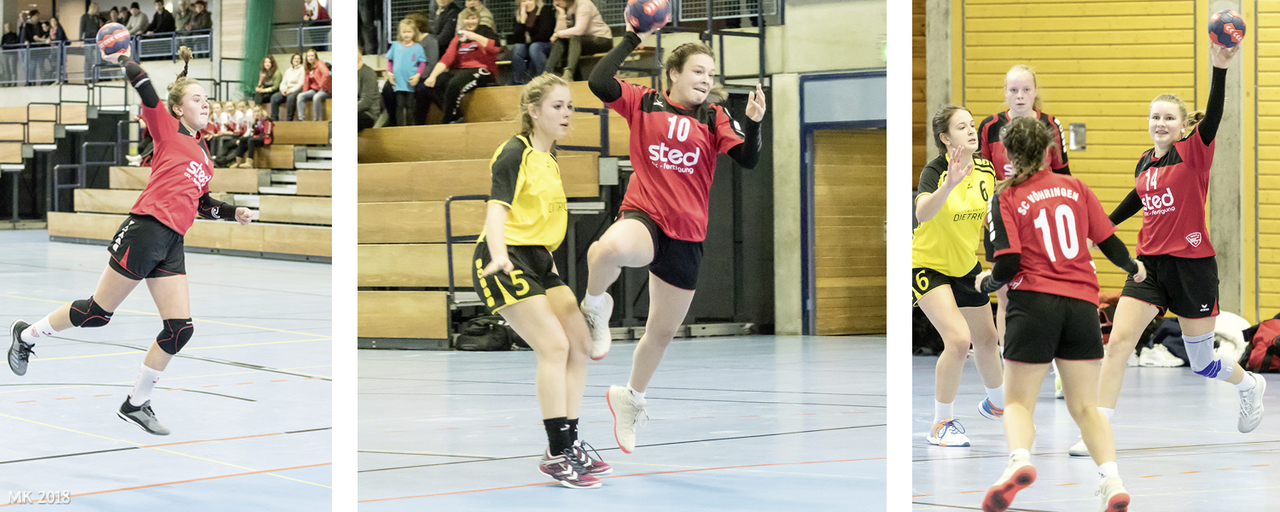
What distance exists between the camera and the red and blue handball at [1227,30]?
386 centimetres

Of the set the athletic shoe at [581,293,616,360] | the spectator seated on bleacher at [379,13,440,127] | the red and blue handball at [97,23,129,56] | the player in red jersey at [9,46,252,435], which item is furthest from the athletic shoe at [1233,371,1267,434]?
the spectator seated on bleacher at [379,13,440,127]

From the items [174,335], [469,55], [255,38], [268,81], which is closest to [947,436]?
[174,335]

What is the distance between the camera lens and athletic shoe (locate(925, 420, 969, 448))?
461cm

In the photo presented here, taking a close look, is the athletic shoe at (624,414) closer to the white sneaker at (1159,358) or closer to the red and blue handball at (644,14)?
the red and blue handball at (644,14)

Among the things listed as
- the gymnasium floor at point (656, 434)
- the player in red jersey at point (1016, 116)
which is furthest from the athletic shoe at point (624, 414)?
the player in red jersey at point (1016, 116)

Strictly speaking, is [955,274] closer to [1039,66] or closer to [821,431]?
[821,431]

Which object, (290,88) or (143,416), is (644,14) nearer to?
(143,416)

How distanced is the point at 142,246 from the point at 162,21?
1513cm

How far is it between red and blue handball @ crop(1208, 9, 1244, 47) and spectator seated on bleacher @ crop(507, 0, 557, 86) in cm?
632

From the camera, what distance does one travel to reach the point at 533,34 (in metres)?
9.72

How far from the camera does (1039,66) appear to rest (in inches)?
359

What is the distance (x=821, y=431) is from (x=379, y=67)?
799 centimetres

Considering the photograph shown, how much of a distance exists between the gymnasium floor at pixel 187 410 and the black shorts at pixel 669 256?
4.07 ft

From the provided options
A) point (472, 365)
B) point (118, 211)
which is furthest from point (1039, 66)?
point (118, 211)
